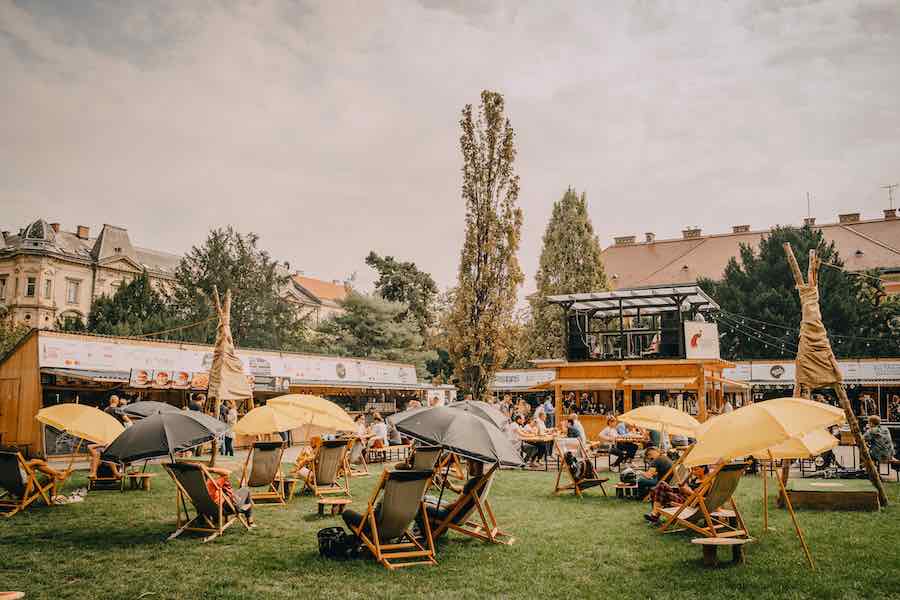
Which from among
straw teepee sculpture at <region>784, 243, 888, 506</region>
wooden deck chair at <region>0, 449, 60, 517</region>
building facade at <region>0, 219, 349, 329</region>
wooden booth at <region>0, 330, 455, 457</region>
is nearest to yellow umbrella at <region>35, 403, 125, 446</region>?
wooden deck chair at <region>0, 449, 60, 517</region>

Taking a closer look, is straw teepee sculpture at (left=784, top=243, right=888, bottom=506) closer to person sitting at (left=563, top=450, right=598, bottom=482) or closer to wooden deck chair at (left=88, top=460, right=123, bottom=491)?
person sitting at (left=563, top=450, right=598, bottom=482)

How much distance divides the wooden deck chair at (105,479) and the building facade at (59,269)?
140ft

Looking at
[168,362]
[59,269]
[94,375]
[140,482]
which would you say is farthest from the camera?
[59,269]

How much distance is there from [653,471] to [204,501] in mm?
6839

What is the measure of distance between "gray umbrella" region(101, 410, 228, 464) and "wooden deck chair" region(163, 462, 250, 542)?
0.96ft

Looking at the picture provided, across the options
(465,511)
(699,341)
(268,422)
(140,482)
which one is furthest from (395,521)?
(699,341)

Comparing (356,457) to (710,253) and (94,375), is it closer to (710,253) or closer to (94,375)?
(94,375)

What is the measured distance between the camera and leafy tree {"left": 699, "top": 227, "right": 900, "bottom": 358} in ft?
123

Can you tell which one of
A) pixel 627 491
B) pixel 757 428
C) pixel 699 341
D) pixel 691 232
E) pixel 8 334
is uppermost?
pixel 691 232

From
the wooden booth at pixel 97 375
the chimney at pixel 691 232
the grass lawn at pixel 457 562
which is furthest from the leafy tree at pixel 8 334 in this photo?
the chimney at pixel 691 232

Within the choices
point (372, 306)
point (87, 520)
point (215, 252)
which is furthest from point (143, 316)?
point (87, 520)

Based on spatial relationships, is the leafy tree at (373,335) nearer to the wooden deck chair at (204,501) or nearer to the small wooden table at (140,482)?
the small wooden table at (140,482)

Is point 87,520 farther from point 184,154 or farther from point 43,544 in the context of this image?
point 184,154

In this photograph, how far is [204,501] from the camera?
793 centimetres
